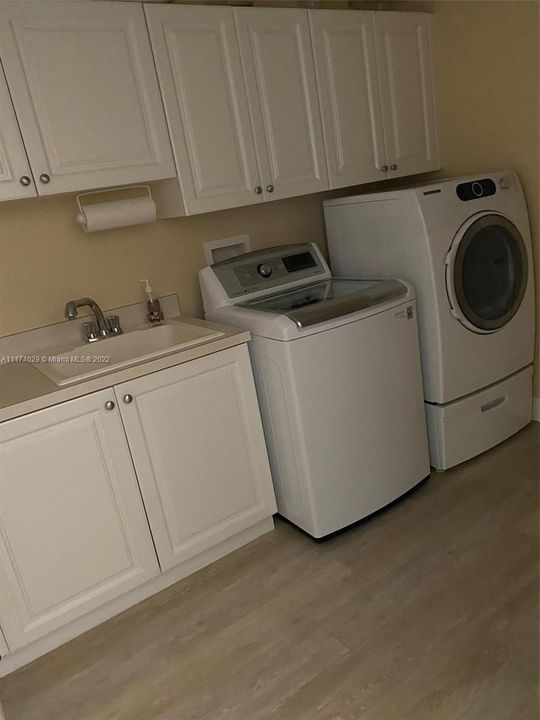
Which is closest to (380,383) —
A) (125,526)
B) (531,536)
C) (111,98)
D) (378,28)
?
(531,536)

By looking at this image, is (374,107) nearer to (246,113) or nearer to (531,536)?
(246,113)

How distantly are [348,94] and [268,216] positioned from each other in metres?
0.63

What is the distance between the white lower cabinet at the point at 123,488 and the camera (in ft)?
5.35

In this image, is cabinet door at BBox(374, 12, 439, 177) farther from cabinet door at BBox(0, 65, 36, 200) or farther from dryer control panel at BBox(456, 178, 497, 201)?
cabinet door at BBox(0, 65, 36, 200)

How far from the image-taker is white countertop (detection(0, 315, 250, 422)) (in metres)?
1.56

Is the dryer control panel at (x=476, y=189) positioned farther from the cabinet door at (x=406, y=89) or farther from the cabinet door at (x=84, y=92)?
the cabinet door at (x=84, y=92)

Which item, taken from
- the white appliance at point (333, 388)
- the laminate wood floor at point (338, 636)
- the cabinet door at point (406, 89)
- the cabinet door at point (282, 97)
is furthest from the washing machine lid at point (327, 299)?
the laminate wood floor at point (338, 636)

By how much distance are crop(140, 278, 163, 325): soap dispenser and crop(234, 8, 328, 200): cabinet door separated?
62 centimetres

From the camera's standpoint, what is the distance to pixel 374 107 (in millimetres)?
2447

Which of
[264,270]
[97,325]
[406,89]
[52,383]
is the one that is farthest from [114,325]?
[406,89]

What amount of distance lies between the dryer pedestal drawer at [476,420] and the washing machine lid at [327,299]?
0.61 meters

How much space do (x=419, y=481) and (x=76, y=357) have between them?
1.47m

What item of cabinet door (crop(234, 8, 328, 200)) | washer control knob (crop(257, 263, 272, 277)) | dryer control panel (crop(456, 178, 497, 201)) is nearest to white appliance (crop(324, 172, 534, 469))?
dryer control panel (crop(456, 178, 497, 201))

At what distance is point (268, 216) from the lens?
8.58 ft
